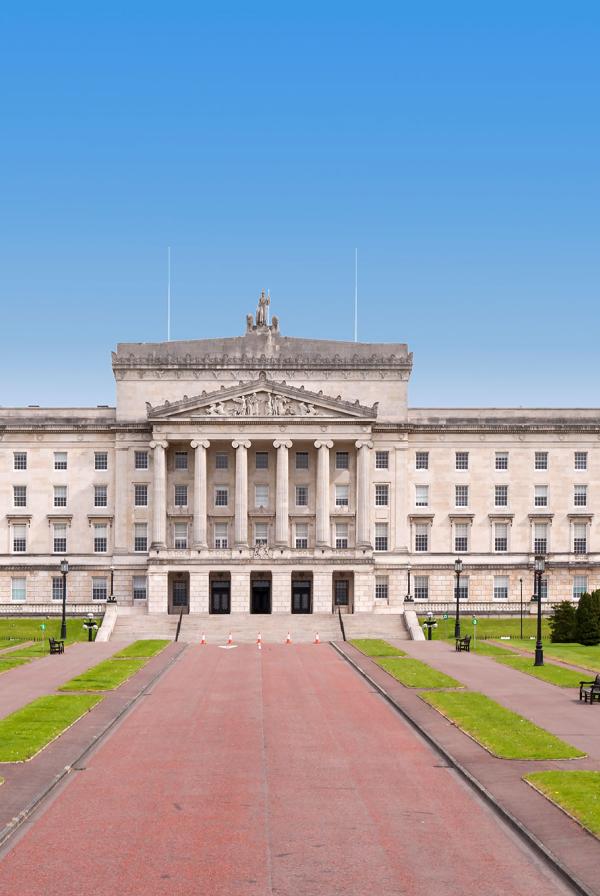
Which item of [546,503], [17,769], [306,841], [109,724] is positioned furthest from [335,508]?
[306,841]

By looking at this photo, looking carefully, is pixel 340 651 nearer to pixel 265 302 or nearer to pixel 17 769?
pixel 17 769

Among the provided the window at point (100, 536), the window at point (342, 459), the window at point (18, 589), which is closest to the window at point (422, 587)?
the window at point (342, 459)

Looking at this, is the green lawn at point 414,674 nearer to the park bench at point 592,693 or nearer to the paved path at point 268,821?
the park bench at point 592,693

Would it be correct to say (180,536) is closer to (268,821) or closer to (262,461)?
(262,461)

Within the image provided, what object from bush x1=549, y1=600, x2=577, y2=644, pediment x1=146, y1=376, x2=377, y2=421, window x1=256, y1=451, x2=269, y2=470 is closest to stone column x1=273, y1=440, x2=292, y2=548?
window x1=256, y1=451, x2=269, y2=470

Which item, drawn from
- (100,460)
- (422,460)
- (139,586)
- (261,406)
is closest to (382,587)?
(422,460)

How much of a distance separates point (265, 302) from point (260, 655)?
4894 cm

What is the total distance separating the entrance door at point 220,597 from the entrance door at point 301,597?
573 cm

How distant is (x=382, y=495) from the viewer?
106500mm

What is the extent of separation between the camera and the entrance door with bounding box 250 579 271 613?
101688 mm

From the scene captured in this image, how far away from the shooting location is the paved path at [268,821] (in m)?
21.0

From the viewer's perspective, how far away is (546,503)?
10869 centimetres

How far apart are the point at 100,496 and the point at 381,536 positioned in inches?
1033

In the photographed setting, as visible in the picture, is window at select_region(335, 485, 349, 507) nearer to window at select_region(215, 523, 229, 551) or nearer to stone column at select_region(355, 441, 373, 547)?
stone column at select_region(355, 441, 373, 547)
